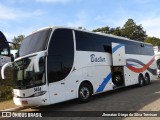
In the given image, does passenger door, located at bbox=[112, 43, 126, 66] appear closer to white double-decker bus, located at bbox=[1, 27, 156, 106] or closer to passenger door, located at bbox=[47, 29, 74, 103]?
white double-decker bus, located at bbox=[1, 27, 156, 106]

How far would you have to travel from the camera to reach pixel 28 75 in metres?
10.5

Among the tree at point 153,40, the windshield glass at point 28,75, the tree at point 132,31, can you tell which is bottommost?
the windshield glass at point 28,75

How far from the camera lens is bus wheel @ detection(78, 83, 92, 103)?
477 inches

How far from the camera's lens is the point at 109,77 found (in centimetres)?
1471

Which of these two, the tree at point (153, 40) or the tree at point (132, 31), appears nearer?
the tree at point (132, 31)

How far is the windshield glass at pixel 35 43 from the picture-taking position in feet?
35.6

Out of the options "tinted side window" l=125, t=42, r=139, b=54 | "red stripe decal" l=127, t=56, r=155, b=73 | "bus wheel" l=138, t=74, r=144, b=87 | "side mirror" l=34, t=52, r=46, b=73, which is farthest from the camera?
"bus wheel" l=138, t=74, r=144, b=87

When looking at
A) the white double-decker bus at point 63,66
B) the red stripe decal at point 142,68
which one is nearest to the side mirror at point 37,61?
the white double-decker bus at point 63,66

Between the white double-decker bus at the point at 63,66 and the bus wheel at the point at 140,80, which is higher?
the white double-decker bus at the point at 63,66

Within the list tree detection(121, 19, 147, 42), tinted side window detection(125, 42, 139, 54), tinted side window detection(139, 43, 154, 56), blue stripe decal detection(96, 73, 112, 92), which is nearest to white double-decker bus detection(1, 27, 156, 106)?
blue stripe decal detection(96, 73, 112, 92)

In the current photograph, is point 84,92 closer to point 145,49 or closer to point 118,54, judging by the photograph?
point 118,54

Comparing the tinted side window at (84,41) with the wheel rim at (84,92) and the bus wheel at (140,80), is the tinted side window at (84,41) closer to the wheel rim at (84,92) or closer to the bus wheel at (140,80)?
the wheel rim at (84,92)

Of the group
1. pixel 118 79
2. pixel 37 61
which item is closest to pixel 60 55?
pixel 37 61

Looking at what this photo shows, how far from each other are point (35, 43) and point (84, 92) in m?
3.31
